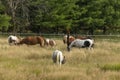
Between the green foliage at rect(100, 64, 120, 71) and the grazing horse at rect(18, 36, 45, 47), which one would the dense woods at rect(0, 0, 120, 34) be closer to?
the grazing horse at rect(18, 36, 45, 47)

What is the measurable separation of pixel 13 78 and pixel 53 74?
160 cm

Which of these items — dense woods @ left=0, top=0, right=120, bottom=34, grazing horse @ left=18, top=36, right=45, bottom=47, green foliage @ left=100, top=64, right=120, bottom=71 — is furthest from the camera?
dense woods @ left=0, top=0, right=120, bottom=34

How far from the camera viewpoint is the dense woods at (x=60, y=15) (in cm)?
4978

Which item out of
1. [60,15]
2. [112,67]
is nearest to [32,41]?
[112,67]

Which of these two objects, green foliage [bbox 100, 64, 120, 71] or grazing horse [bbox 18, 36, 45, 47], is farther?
grazing horse [bbox 18, 36, 45, 47]

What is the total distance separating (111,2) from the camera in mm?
52906

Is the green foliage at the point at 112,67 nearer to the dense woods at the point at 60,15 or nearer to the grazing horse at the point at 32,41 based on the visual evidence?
the grazing horse at the point at 32,41

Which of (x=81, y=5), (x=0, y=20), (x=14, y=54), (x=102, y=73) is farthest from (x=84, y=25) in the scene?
(x=102, y=73)

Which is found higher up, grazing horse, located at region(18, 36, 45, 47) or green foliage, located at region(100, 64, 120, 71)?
green foliage, located at region(100, 64, 120, 71)

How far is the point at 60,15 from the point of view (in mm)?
49625

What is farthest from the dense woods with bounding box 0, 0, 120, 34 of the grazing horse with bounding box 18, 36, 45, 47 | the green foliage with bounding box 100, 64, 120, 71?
the green foliage with bounding box 100, 64, 120, 71

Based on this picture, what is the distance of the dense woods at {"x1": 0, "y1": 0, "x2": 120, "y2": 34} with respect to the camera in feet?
163

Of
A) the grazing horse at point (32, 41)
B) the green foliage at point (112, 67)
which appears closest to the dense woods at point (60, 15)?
the grazing horse at point (32, 41)

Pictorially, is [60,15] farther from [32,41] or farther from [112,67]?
[112,67]
